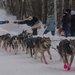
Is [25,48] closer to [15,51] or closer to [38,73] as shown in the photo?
[15,51]

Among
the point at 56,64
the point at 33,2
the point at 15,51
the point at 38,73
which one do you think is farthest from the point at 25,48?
the point at 33,2

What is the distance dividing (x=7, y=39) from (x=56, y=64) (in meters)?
5.61

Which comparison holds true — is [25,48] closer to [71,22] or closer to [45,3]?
[71,22]

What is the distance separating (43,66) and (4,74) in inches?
69.2

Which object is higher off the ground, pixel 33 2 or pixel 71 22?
pixel 33 2

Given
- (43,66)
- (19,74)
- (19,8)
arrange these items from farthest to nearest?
(19,8), (43,66), (19,74)

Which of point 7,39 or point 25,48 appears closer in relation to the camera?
point 25,48

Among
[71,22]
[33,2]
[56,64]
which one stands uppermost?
[33,2]

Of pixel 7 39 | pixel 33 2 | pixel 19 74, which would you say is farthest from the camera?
pixel 33 2

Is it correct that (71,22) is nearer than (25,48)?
No

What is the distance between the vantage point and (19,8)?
131 ft

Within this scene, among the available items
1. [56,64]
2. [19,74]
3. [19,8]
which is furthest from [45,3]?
[19,74]

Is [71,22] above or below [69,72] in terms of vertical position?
above

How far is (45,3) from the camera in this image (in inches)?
1287
